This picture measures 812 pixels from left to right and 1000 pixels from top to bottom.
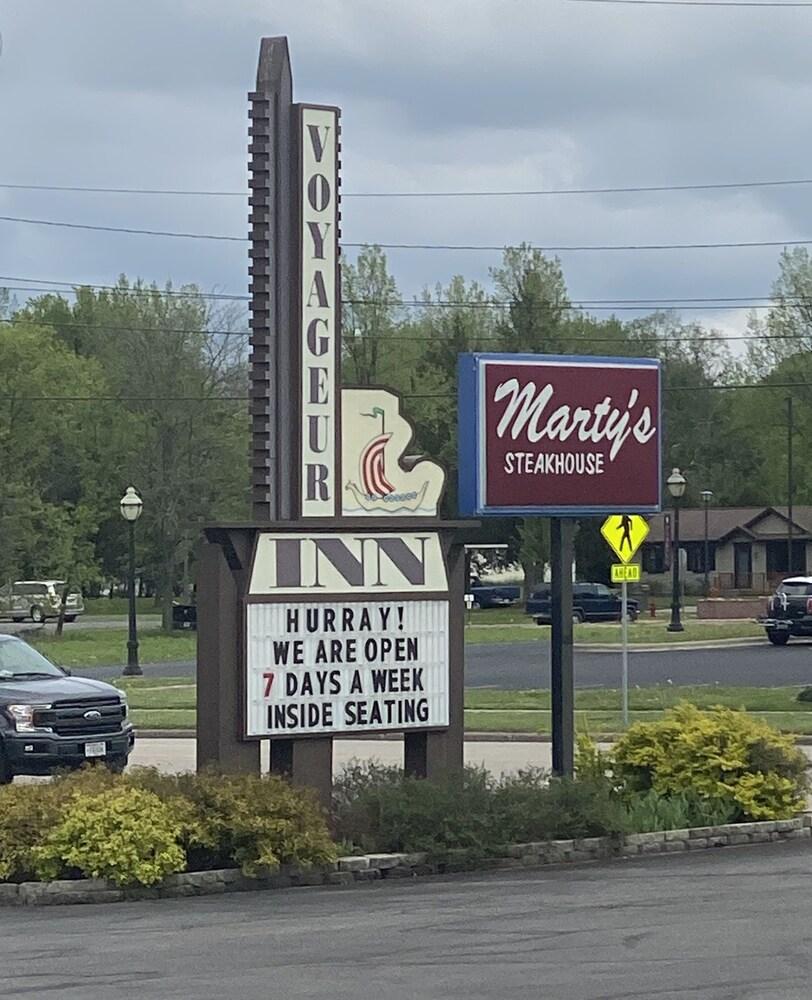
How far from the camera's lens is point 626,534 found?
24672mm

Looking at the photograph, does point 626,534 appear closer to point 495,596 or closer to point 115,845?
point 115,845

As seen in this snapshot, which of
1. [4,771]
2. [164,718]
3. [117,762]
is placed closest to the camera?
[4,771]

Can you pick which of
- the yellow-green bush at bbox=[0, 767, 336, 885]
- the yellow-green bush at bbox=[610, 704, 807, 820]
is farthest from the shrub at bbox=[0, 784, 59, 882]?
the yellow-green bush at bbox=[610, 704, 807, 820]

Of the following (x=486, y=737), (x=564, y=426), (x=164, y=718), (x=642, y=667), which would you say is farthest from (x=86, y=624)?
(x=564, y=426)

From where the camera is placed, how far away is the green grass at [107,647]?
1854 inches

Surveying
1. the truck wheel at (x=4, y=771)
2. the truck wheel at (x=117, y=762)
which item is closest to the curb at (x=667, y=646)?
the truck wheel at (x=117, y=762)

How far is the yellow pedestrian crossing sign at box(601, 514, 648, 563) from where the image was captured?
24.7 meters

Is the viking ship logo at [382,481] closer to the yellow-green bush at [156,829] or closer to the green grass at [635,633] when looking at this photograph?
the yellow-green bush at [156,829]

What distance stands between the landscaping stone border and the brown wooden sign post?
1.26 meters

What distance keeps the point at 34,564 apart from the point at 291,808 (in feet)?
163

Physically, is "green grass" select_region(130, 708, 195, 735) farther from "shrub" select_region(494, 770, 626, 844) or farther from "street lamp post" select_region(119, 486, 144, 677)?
"shrub" select_region(494, 770, 626, 844)

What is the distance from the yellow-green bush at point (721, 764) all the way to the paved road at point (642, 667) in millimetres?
18857

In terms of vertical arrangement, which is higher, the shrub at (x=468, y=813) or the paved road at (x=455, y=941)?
the shrub at (x=468, y=813)

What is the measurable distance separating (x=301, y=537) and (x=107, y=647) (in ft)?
126
